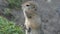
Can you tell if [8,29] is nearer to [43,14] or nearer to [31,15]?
[31,15]

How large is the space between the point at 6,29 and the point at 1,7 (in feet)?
7.52

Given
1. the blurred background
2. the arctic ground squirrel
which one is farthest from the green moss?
the arctic ground squirrel

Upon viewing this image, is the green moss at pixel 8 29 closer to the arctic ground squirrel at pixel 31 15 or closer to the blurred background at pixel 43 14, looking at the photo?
the blurred background at pixel 43 14

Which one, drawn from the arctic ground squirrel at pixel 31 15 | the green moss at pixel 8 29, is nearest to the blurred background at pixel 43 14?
the green moss at pixel 8 29

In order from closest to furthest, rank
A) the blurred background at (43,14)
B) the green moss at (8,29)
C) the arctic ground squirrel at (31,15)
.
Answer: the arctic ground squirrel at (31,15) < the green moss at (8,29) < the blurred background at (43,14)

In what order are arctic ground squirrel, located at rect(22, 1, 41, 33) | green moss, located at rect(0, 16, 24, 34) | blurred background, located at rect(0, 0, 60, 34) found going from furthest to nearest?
blurred background, located at rect(0, 0, 60, 34) → green moss, located at rect(0, 16, 24, 34) → arctic ground squirrel, located at rect(22, 1, 41, 33)

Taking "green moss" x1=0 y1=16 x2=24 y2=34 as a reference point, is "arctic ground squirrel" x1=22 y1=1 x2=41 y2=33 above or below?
above

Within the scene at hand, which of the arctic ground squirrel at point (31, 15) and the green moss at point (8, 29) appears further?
the green moss at point (8, 29)

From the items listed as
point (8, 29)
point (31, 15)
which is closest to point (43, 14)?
point (8, 29)

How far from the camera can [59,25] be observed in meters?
6.69

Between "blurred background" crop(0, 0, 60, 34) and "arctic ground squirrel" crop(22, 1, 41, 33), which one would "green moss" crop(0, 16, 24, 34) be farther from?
"arctic ground squirrel" crop(22, 1, 41, 33)

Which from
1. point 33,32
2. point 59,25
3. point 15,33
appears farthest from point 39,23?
point 59,25

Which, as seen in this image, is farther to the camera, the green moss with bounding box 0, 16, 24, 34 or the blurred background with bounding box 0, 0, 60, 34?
the blurred background with bounding box 0, 0, 60, 34

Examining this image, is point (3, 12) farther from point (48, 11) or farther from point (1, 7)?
point (48, 11)
